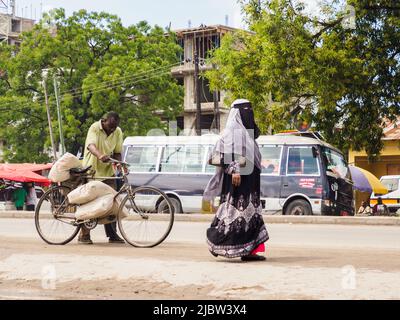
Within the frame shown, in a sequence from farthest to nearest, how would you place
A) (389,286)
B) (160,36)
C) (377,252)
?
(160,36)
(377,252)
(389,286)

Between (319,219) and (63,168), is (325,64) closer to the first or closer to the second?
(319,219)

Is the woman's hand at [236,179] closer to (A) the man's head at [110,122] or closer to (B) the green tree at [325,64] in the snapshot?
(A) the man's head at [110,122]

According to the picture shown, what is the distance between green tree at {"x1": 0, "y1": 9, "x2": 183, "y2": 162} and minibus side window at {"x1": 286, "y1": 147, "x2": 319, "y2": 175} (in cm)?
2645

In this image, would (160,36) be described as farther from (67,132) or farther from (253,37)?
(253,37)

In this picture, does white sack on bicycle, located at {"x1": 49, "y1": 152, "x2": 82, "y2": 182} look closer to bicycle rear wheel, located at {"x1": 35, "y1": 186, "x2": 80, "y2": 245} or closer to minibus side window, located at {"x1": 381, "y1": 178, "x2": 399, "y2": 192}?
bicycle rear wheel, located at {"x1": 35, "y1": 186, "x2": 80, "y2": 245}

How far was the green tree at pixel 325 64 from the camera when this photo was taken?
2286cm

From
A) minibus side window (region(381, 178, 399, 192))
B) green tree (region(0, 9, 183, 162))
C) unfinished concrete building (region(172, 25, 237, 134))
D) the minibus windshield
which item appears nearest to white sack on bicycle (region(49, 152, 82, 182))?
the minibus windshield

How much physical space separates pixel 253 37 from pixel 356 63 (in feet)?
11.0

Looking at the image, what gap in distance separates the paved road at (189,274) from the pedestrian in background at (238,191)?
208mm

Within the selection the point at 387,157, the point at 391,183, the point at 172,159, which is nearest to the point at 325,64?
the point at 172,159

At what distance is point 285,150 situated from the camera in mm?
23359

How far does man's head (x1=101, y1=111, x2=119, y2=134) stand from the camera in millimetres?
Result: 9948

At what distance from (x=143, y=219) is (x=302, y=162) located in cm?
1405
